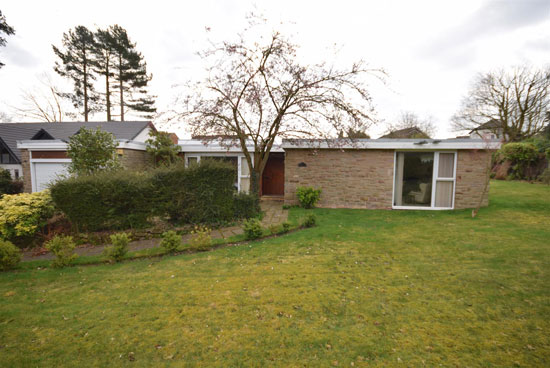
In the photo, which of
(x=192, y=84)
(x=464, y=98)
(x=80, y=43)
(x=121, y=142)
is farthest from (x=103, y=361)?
(x=464, y=98)

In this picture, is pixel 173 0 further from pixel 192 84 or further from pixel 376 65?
pixel 376 65

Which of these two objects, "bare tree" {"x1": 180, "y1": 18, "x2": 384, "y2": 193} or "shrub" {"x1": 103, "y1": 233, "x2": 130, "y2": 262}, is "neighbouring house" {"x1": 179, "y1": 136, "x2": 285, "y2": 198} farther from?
"shrub" {"x1": 103, "y1": 233, "x2": 130, "y2": 262}

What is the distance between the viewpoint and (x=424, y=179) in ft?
32.8

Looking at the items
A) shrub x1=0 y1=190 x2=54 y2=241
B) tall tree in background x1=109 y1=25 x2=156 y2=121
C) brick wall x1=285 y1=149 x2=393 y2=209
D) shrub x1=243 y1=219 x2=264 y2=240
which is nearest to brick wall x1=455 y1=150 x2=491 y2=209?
brick wall x1=285 y1=149 x2=393 y2=209

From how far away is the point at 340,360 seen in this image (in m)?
2.41

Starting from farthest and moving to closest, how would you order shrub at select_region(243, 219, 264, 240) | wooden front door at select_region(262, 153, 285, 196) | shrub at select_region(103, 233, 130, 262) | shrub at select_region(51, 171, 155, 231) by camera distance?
wooden front door at select_region(262, 153, 285, 196) < shrub at select_region(51, 171, 155, 231) < shrub at select_region(243, 219, 264, 240) < shrub at select_region(103, 233, 130, 262)

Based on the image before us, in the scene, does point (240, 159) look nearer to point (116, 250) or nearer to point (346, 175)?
point (346, 175)

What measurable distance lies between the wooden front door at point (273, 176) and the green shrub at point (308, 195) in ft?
13.5

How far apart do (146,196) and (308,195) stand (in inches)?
224

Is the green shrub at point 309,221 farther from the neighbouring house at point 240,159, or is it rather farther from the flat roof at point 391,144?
the neighbouring house at point 240,159

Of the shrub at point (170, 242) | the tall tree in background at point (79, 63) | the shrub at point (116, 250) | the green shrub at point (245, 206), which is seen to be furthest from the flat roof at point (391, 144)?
the tall tree in background at point (79, 63)

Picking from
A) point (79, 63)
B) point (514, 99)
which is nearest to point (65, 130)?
point (79, 63)

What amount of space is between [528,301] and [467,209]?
7558 millimetres

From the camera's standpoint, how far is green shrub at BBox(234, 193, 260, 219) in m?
8.14
